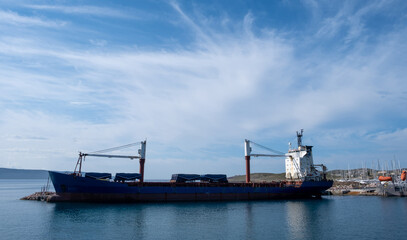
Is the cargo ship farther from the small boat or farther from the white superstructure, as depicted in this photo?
the small boat

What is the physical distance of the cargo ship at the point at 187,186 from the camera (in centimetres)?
4147

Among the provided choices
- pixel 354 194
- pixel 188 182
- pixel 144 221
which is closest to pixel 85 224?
pixel 144 221

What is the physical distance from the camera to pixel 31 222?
97.9ft

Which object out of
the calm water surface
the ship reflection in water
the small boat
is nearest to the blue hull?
the calm water surface

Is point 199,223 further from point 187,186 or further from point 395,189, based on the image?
point 395,189

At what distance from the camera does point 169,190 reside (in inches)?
1762

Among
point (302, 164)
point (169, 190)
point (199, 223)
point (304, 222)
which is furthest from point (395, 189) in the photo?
point (199, 223)

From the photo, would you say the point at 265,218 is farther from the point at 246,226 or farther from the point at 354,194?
the point at 354,194

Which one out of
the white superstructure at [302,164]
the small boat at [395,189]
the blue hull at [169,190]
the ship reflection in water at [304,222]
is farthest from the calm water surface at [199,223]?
the small boat at [395,189]

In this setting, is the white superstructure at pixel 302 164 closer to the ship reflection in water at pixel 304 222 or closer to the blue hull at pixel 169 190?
the blue hull at pixel 169 190

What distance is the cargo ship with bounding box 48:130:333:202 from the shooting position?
41.5 meters

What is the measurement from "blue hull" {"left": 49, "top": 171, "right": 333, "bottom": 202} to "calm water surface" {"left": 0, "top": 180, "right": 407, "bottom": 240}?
305 cm

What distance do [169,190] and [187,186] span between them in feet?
10.2

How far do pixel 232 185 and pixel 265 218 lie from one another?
58.3 ft
